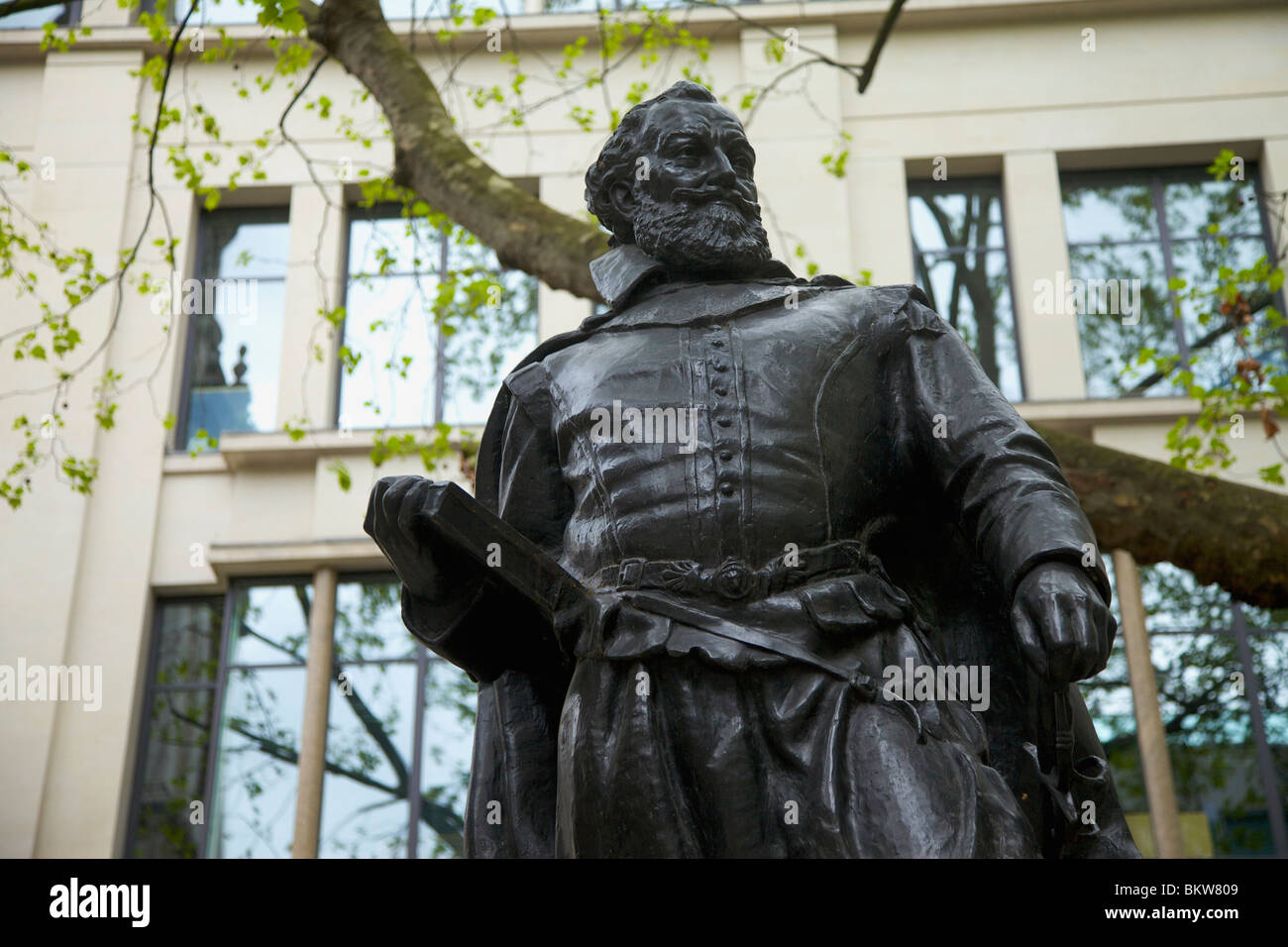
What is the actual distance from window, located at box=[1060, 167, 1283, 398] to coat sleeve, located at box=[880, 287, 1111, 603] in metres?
13.4

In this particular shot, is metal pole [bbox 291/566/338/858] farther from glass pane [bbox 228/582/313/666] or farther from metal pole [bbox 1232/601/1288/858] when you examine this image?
metal pole [bbox 1232/601/1288/858]

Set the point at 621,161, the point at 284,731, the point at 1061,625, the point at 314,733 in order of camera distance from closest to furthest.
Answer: the point at 1061,625, the point at 621,161, the point at 314,733, the point at 284,731

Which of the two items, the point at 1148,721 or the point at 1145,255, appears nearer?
the point at 1148,721

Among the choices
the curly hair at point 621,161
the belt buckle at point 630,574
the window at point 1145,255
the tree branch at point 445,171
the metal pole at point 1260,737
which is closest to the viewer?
the belt buckle at point 630,574

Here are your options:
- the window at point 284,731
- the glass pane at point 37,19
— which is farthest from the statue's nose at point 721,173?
the glass pane at point 37,19

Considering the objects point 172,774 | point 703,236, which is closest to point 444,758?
point 172,774

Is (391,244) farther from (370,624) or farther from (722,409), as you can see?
(722,409)

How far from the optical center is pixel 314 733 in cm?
1594

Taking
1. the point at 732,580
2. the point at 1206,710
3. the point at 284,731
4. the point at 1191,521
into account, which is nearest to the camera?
the point at 732,580

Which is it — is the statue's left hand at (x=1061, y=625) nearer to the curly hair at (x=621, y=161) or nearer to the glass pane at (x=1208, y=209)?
the curly hair at (x=621, y=161)

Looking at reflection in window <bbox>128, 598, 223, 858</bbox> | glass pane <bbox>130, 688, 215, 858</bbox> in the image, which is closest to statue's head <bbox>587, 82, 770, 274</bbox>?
reflection in window <bbox>128, 598, 223, 858</bbox>

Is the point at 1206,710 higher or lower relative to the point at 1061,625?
higher

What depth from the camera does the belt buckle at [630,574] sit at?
12.9ft

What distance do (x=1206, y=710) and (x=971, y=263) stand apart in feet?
16.7
